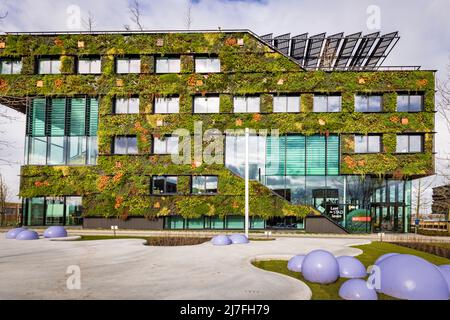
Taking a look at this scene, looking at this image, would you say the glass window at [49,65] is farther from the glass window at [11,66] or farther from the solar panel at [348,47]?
the solar panel at [348,47]

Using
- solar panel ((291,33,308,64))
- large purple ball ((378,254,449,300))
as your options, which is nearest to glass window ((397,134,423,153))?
solar panel ((291,33,308,64))

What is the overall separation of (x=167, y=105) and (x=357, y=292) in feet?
99.9

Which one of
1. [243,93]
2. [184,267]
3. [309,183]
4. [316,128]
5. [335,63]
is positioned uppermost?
[335,63]

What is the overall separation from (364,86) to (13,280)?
1307 inches

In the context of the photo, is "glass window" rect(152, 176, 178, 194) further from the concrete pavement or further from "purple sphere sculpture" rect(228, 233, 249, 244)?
the concrete pavement

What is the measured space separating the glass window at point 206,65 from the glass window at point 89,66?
1031 centimetres

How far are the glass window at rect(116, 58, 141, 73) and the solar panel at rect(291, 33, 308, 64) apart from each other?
16056 mm

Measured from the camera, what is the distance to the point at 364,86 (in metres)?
35.0

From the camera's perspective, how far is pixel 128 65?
37.2 metres

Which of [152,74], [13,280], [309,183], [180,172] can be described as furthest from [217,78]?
[13,280]

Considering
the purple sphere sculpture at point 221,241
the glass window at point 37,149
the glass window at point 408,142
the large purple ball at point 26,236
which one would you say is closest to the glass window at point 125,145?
the glass window at point 37,149

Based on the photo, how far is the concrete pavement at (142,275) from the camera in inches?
364

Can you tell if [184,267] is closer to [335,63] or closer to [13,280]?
[13,280]
